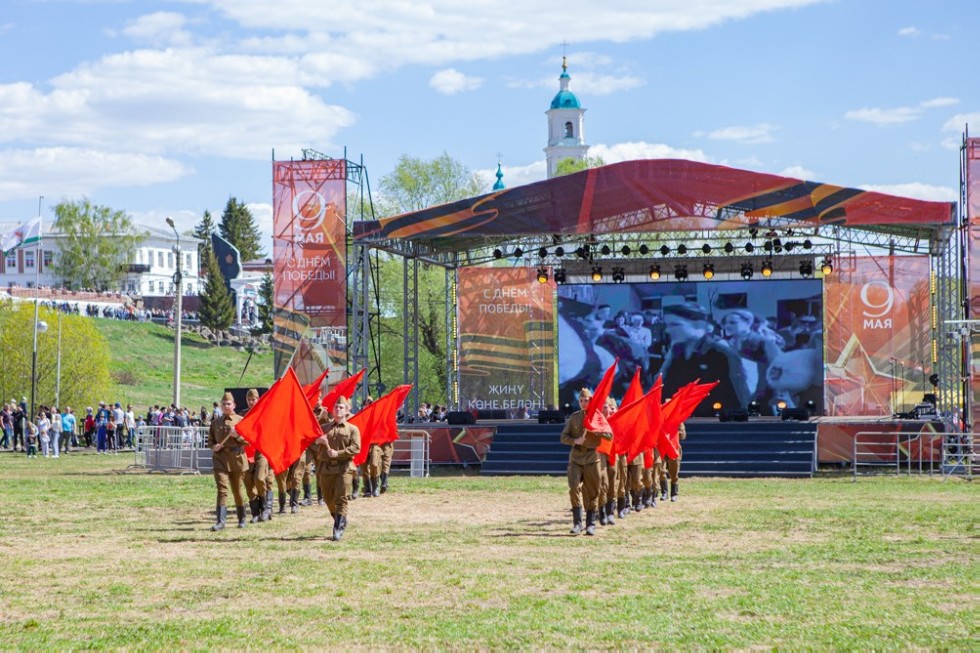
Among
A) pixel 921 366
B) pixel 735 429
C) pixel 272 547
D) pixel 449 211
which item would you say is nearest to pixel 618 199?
pixel 449 211

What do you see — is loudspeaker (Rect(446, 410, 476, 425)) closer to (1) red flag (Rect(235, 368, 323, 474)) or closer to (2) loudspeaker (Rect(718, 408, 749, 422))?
(2) loudspeaker (Rect(718, 408, 749, 422))

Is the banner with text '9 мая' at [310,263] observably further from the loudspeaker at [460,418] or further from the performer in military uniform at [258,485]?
the performer in military uniform at [258,485]

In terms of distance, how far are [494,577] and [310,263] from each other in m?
24.1

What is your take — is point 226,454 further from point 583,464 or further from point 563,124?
point 563,124

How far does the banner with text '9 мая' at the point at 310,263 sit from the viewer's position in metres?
36.2

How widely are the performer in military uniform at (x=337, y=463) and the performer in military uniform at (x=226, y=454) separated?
185 cm

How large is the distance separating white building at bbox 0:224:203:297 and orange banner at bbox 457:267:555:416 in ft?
272

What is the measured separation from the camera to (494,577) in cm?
1319

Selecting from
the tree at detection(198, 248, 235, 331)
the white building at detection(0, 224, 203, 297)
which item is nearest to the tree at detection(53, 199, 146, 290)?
the white building at detection(0, 224, 203, 297)

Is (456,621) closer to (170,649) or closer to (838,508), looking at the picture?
(170,649)

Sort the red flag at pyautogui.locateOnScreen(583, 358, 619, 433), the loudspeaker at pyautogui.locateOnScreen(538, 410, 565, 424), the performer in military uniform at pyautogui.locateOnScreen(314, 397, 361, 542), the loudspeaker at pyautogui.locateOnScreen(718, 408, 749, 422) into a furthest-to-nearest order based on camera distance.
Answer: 1. the loudspeaker at pyautogui.locateOnScreen(538, 410, 565, 424)
2. the loudspeaker at pyautogui.locateOnScreen(718, 408, 749, 422)
3. the red flag at pyautogui.locateOnScreen(583, 358, 619, 433)
4. the performer in military uniform at pyautogui.locateOnScreen(314, 397, 361, 542)

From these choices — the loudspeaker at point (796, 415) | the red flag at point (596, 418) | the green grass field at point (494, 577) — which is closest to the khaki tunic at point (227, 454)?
the green grass field at point (494, 577)

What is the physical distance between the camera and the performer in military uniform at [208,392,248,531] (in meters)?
18.3

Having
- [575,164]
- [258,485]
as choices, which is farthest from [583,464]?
[575,164]
